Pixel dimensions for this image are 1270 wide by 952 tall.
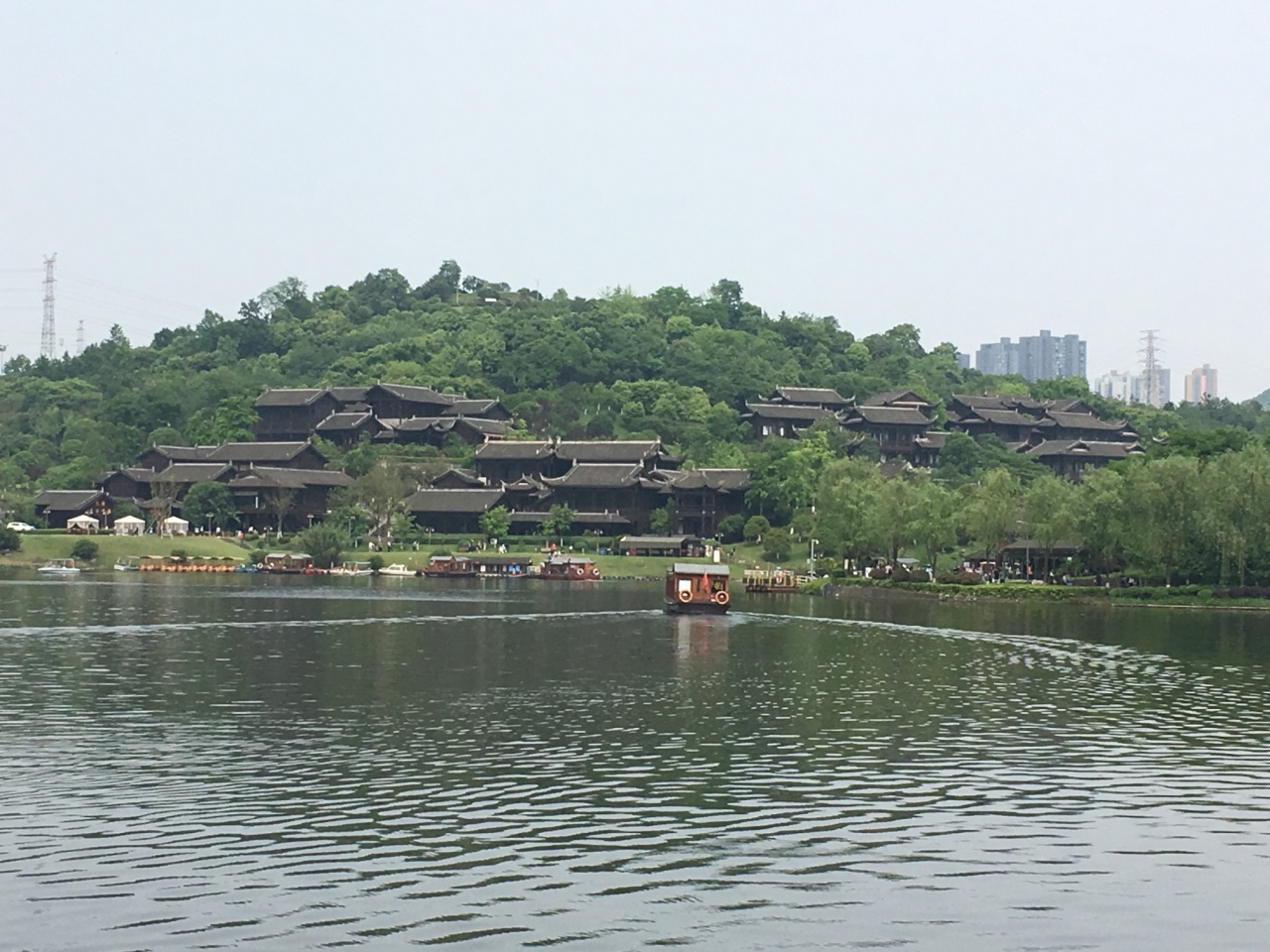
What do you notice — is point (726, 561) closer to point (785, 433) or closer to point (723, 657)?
point (785, 433)

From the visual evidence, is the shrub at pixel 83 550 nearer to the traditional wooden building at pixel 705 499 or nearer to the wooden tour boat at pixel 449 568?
the wooden tour boat at pixel 449 568

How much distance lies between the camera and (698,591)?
205 ft

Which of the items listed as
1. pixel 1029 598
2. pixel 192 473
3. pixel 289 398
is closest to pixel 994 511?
pixel 1029 598

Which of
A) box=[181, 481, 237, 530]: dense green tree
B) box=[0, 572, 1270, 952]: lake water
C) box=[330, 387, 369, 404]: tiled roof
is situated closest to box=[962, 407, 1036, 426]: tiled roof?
box=[330, 387, 369, 404]: tiled roof

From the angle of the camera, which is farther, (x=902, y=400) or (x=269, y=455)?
(x=902, y=400)

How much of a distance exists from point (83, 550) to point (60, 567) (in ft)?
16.9

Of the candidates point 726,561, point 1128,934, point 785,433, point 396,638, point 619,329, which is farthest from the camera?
point 619,329

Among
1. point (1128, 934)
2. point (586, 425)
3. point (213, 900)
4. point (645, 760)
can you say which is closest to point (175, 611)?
point (645, 760)

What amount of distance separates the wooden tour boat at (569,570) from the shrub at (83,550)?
96.4 ft

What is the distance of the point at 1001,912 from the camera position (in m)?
15.8

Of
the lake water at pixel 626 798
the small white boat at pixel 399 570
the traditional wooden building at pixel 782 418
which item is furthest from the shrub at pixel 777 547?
the lake water at pixel 626 798

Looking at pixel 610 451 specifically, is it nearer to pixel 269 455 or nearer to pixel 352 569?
pixel 352 569

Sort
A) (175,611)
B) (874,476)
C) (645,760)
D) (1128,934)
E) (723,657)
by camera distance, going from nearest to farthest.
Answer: (1128,934) → (645,760) → (723,657) → (175,611) → (874,476)

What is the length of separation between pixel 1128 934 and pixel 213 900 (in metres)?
9.17
